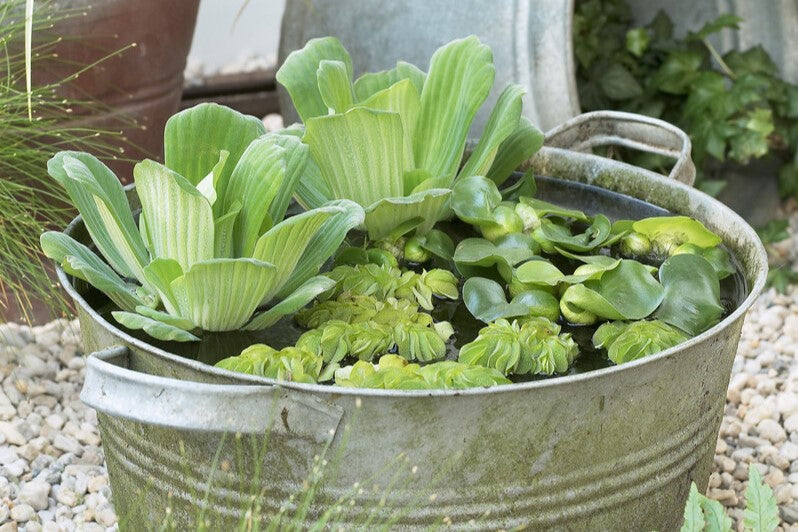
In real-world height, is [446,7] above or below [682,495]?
above

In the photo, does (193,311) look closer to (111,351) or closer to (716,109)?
(111,351)

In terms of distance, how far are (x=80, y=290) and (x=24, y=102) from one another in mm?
583

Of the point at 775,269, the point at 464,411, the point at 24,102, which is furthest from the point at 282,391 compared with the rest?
the point at 775,269

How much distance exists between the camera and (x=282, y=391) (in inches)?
38.3

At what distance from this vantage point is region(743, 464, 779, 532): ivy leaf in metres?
1.10

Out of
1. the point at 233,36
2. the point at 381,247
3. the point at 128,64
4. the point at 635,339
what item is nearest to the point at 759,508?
the point at 635,339

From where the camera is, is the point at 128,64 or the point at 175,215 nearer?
the point at 175,215

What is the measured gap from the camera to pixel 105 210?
117 cm

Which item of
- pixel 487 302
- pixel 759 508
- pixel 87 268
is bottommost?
pixel 759 508

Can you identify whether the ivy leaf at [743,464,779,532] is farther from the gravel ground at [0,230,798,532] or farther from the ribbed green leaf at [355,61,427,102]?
the ribbed green leaf at [355,61,427,102]

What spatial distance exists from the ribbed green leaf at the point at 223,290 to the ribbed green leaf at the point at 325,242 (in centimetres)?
6

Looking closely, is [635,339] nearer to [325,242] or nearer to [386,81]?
[325,242]

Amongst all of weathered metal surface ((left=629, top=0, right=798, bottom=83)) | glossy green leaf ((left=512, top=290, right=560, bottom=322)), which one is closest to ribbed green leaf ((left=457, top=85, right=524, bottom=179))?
glossy green leaf ((left=512, top=290, right=560, bottom=322))

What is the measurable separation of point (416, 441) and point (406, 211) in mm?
437
